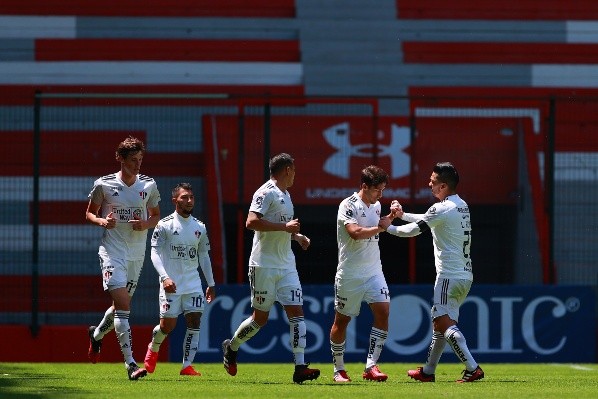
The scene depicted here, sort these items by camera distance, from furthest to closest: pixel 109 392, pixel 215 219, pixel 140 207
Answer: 1. pixel 215 219
2. pixel 140 207
3. pixel 109 392

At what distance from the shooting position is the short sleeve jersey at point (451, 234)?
10.6 metres

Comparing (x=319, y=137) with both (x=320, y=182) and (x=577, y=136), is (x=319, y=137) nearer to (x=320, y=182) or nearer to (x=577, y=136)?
(x=320, y=182)

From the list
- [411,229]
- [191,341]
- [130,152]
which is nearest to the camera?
[411,229]

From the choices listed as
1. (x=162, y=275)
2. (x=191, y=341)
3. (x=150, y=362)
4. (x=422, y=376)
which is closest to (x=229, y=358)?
(x=191, y=341)

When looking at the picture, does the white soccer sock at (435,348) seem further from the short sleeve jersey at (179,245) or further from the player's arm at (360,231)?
the short sleeve jersey at (179,245)

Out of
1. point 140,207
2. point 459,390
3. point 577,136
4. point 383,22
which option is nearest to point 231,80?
point 383,22

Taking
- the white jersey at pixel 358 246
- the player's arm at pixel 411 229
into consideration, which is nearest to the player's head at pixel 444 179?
the player's arm at pixel 411 229

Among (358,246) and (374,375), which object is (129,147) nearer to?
(358,246)

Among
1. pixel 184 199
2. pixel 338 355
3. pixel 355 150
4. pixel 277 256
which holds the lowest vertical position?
pixel 338 355

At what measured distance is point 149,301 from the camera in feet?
53.0

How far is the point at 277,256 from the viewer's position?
35.2ft

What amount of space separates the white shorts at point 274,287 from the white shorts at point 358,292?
48 centimetres

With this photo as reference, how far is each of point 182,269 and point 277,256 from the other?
166 cm

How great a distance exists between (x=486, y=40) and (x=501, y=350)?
6940mm
